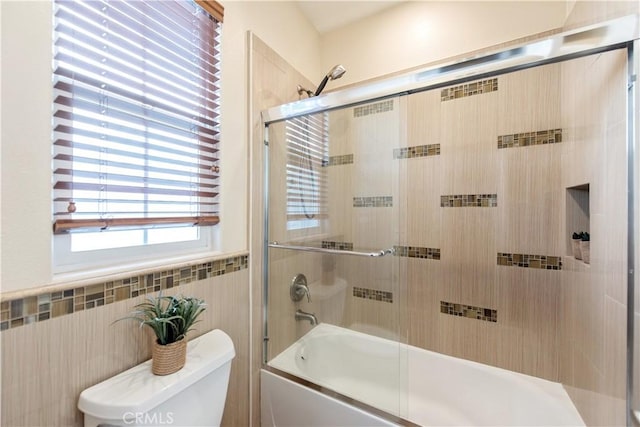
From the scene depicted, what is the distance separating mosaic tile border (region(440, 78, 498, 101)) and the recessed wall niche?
67 cm

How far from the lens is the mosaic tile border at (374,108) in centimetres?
127

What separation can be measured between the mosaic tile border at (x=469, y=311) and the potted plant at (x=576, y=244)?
1.59ft

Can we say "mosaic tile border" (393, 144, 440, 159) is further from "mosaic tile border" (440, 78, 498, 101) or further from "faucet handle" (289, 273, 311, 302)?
"faucet handle" (289, 273, 311, 302)

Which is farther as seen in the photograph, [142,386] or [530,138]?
[530,138]

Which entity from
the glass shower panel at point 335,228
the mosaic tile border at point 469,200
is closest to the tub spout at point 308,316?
the glass shower panel at point 335,228

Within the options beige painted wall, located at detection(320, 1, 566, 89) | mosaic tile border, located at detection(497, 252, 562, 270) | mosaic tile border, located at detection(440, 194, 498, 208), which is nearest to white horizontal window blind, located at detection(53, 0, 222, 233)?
beige painted wall, located at detection(320, 1, 566, 89)

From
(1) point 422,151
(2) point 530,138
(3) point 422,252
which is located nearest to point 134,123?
(1) point 422,151

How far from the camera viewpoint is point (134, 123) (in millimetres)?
888

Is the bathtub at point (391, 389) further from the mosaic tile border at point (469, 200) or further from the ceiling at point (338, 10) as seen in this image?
the ceiling at point (338, 10)

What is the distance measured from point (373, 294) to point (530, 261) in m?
0.85

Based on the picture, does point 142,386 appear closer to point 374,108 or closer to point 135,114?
point 135,114

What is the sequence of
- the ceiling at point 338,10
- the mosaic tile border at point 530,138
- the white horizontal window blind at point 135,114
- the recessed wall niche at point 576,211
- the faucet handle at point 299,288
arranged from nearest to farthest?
the white horizontal window blind at point 135,114, the recessed wall niche at point 576,211, the mosaic tile border at point 530,138, the faucet handle at point 299,288, the ceiling at point 338,10

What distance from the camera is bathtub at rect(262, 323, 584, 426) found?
1210mm

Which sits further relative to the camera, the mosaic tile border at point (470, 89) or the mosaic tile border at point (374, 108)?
the mosaic tile border at point (470, 89)
